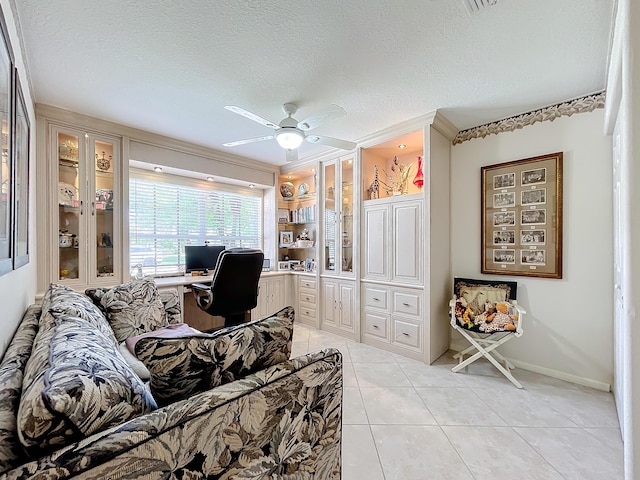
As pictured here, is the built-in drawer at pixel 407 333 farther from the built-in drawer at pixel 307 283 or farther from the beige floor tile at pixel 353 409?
the built-in drawer at pixel 307 283

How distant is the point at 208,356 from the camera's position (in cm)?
96

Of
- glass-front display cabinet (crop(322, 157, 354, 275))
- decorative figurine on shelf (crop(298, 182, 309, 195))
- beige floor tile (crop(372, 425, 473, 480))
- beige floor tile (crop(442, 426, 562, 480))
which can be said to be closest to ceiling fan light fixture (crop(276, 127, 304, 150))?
glass-front display cabinet (crop(322, 157, 354, 275))

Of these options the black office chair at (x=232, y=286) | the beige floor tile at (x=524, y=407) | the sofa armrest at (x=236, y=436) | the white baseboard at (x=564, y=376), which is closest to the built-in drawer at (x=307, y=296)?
the black office chair at (x=232, y=286)

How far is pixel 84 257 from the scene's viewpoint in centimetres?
284

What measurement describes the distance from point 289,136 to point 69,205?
7.34 feet

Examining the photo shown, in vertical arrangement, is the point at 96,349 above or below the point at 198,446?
above

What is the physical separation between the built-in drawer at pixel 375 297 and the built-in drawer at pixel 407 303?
0.13m

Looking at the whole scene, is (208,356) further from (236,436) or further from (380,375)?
(380,375)

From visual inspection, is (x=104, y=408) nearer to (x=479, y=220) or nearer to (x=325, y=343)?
(x=325, y=343)

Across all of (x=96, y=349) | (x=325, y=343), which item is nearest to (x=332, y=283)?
(x=325, y=343)

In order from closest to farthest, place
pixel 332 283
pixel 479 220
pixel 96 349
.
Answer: pixel 96 349, pixel 479 220, pixel 332 283

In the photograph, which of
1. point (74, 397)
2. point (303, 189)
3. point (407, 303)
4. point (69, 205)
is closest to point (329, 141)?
point (407, 303)

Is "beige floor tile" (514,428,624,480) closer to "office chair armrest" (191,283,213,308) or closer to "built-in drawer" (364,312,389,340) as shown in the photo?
"built-in drawer" (364,312,389,340)

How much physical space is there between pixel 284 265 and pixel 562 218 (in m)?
3.46
